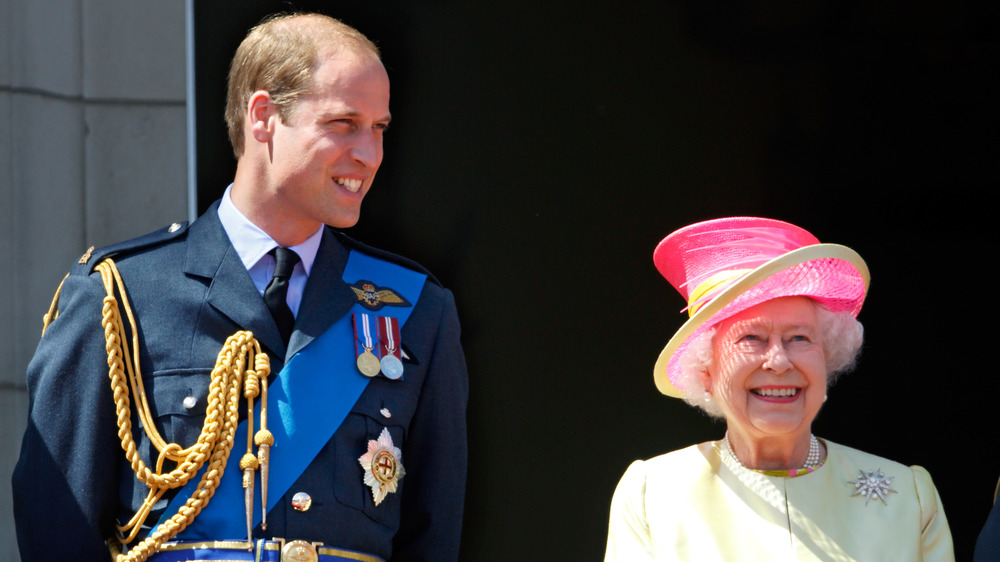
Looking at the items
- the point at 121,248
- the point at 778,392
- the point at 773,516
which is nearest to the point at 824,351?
the point at 778,392

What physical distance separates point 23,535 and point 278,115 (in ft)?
3.15

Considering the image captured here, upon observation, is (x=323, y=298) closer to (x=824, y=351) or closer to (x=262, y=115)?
(x=262, y=115)

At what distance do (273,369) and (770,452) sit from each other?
44.0 inches

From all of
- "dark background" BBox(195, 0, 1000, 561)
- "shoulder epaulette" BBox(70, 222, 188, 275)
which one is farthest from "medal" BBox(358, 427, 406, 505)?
"dark background" BBox(195, 0, 1000, 561)

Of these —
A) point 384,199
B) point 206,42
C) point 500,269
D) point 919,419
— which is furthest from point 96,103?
point 919,419

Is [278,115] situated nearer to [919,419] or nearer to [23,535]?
[23,535]

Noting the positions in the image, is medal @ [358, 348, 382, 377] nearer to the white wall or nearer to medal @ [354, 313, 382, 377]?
medal @ [354, 313, 382, 377]

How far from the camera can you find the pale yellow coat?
9.37ft

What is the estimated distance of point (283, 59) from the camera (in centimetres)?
275

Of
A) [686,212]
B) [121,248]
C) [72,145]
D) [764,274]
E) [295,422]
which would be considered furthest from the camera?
[686,212]

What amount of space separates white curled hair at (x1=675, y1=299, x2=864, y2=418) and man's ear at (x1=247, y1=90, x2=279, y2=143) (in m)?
1.06

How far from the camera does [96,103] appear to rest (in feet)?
12.9

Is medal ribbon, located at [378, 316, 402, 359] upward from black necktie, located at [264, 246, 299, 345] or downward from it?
downward

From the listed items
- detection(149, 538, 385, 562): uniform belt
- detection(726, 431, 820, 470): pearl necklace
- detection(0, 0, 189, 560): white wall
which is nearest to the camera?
detection(149, 538, 385, 562): uniform belt
